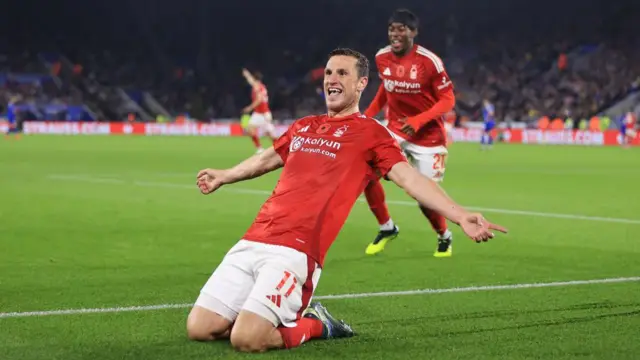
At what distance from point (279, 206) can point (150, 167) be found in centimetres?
1934

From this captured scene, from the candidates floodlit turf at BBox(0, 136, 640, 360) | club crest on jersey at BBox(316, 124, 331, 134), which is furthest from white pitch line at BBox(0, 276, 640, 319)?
club crest on jersey at BBox(316, 124, 331, 134)

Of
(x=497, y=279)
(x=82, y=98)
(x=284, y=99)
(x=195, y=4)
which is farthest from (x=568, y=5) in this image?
(x=497, y=279)

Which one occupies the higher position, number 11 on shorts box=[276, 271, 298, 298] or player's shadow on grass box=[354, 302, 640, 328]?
number 11 on shorts box=[276, 271, 298, 298]

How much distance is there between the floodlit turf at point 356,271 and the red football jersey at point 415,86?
1.24 metres

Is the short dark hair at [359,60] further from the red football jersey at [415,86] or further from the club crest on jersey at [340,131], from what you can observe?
the red football jersey at [415,86]

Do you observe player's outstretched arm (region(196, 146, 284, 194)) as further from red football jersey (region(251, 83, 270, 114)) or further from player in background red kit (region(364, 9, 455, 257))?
red football jersey (region(251, 83, 270, 114))

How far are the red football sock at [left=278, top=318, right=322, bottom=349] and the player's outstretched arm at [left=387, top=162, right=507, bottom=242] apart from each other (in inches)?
36.4

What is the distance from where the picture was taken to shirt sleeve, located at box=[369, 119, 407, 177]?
19.7 ft

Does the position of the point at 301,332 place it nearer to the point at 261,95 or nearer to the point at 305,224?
the point at 305,224

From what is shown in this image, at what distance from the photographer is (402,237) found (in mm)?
11719

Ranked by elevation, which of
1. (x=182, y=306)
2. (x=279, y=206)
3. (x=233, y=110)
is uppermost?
(x=279, y=206)

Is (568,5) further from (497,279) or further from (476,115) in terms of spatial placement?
(497,279)

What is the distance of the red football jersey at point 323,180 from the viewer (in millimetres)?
5938

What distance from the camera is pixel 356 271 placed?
9.08m
